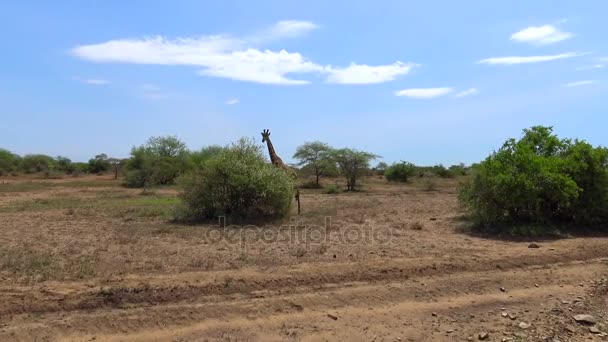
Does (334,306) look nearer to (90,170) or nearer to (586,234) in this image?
(586,234)

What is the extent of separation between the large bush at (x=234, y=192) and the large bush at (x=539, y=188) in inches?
232

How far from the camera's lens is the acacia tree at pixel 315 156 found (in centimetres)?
4208

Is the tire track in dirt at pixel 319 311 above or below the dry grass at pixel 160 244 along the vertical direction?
below

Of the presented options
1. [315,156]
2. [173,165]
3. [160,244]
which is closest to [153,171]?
[173,165]

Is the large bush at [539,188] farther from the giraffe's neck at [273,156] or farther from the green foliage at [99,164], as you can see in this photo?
the green foliage at [99,164]

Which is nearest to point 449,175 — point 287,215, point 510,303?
point 287,215

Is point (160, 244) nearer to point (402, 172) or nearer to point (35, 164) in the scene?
point (402, 172)

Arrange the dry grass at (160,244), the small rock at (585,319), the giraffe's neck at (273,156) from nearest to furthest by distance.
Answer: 1. the small rock at (585,319)
2. the dry grass at (160,244)
3. the giraffe's neck at (273,156)

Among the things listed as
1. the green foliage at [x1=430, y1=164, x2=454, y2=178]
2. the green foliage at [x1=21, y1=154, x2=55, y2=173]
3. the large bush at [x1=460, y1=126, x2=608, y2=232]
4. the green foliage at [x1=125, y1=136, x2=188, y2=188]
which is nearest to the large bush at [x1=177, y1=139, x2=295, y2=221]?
the large bush at [x1=460, y1=126, x2=608, y2=232]

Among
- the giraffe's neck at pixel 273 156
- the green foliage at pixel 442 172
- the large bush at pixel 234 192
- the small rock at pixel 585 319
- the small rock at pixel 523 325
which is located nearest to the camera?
the small rock at pixel 523 325

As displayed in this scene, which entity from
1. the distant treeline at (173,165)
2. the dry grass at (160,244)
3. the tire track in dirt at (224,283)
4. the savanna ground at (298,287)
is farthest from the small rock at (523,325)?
the distant treeline at (173,165)

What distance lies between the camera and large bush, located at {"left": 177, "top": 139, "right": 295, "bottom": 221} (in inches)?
625

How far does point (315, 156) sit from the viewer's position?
1726 inches

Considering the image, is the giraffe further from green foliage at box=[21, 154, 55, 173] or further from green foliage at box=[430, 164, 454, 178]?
green foliage at box=[21, 154, 55, 173]
